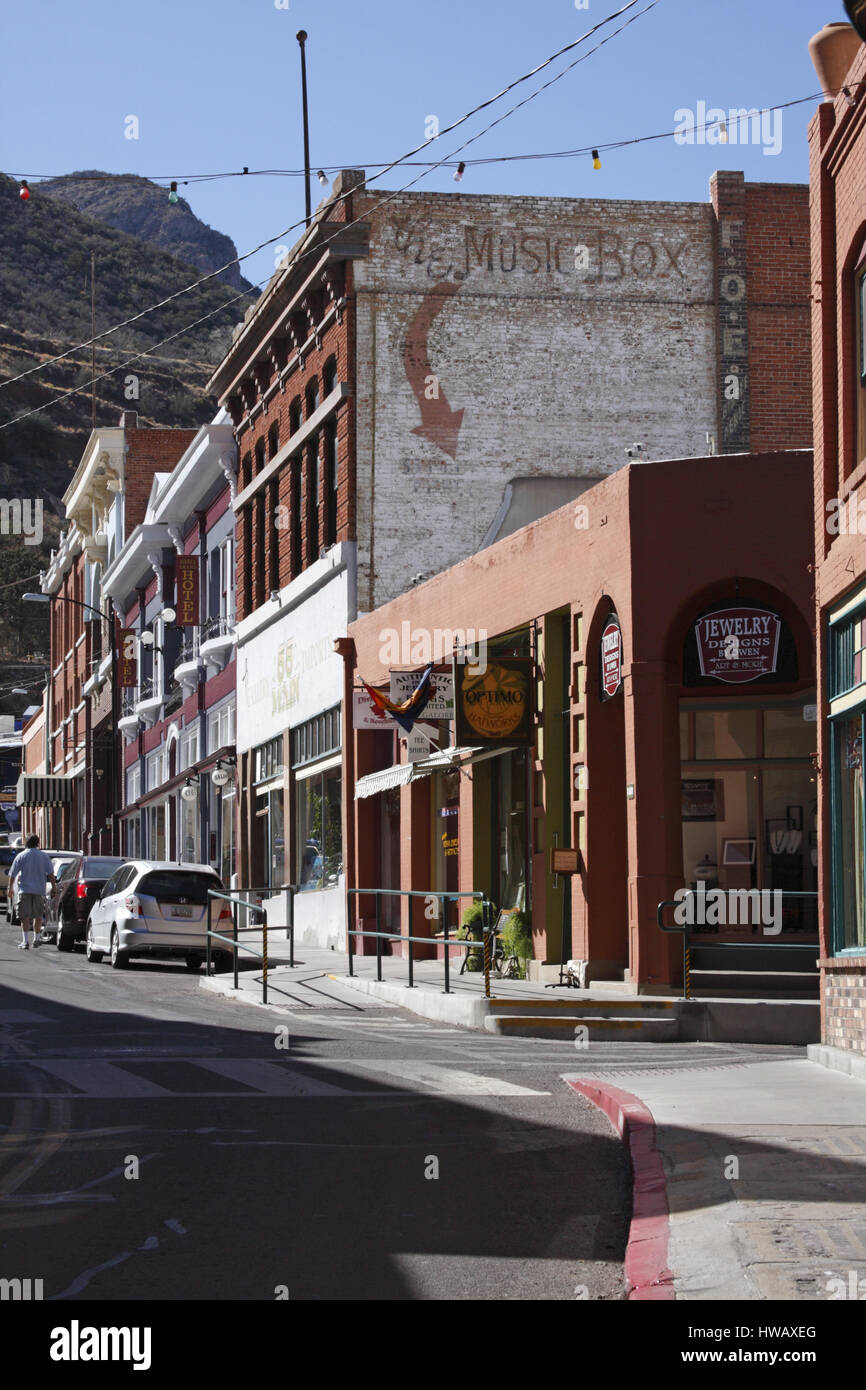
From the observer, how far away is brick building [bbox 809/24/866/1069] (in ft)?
49.7

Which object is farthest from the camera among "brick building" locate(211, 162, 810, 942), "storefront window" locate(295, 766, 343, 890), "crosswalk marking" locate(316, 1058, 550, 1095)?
"storefront window" locate(295, 766, 343, 890)

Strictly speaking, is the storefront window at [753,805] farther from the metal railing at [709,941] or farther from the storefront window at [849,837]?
the storefront window at [849,837]

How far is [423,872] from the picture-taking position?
27625 millimetres

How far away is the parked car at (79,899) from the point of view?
102 feet

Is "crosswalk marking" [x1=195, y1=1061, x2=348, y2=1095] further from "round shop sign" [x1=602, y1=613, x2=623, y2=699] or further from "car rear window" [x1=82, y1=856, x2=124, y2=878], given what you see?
"car rear window" [x1=82, y1=856, x2=124, y2=878]

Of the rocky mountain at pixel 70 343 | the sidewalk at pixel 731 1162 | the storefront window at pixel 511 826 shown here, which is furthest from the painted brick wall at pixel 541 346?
the rocky mountain at pixel 70 343

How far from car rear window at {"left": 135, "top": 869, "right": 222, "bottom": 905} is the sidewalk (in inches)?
330

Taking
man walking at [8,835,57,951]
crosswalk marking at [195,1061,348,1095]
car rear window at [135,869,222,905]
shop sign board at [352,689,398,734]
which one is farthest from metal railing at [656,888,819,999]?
man walking at [8,835,57,951]

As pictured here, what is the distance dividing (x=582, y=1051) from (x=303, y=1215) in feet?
27.3

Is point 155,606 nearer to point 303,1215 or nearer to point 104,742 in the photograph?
point 104,742

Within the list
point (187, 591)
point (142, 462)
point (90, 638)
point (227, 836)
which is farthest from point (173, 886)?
point (90, 638)

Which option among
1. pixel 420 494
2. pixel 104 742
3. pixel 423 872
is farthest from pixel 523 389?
pixel 104 742

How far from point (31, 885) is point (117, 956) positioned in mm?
5154
